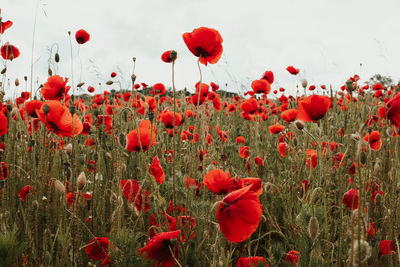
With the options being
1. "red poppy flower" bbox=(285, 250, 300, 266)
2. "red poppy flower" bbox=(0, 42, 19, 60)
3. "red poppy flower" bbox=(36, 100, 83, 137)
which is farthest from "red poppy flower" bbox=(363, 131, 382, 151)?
"red poppy flower" bbox=(0, 42, 19, 60)

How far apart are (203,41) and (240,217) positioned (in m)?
0.89

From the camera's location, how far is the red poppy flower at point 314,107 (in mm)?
1762

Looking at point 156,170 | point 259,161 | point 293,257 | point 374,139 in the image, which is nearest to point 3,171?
point 156,170

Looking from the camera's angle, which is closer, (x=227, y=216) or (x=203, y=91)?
(x=227, y=216)

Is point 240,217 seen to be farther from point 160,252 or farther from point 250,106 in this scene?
point 250,106

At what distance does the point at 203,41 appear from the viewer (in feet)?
5.09

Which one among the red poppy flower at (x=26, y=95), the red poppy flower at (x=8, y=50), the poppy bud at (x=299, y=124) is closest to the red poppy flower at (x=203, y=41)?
the poppy bud at (x=299, y=124)

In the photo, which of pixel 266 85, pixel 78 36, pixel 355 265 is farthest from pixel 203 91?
pixel 355 265

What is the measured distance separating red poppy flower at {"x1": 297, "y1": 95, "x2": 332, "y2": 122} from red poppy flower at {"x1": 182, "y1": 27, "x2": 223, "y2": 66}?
0.58m

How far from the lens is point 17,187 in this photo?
2.27 metres

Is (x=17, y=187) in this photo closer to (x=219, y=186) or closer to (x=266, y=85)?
(x=219, y=186)

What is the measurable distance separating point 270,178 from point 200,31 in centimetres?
116

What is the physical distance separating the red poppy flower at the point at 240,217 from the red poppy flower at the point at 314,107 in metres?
0.96

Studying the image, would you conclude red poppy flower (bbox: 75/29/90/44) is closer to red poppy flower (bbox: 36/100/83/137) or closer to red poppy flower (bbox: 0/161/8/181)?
red poppy flower (bbox: 0/161/8/181)
